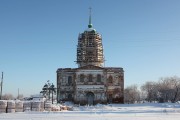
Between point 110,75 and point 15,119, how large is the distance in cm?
4234

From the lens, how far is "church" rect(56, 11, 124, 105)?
59406 mm

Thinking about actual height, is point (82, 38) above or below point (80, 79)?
above

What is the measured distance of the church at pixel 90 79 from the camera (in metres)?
59.4

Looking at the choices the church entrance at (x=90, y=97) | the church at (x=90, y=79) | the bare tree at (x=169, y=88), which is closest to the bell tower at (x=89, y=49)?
the church at (x=90, y=79)

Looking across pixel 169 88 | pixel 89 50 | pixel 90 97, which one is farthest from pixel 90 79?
pixel 169 88

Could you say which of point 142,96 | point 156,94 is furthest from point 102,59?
point 142,96

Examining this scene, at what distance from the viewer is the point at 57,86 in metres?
61.3

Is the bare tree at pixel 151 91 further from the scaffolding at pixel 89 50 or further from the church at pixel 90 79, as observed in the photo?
the scaffolding at pixel 89 50

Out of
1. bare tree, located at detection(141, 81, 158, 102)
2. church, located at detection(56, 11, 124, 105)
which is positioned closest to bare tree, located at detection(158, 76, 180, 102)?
bare tree, located at detection(141, 81, 158, 102)

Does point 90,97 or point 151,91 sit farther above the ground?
point 151,91

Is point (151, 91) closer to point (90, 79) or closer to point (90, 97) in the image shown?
point (90, 97)

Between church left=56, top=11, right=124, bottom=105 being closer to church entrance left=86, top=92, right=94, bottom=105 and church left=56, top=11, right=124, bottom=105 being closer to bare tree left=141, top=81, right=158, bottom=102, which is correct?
church entrance left=86, top=92, right=94, bottom=105

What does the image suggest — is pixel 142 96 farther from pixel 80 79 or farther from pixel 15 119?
pixel 15 119

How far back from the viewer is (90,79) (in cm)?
5972
